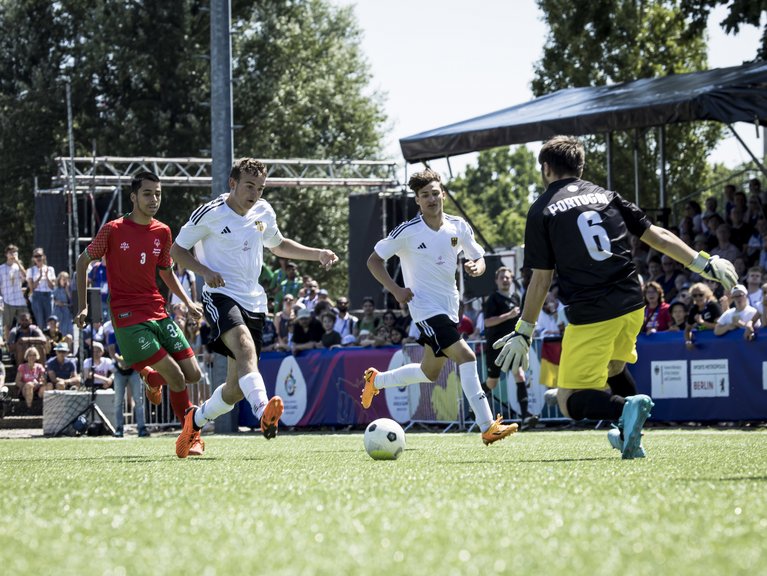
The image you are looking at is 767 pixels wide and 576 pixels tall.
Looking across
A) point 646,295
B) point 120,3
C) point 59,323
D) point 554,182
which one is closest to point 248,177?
point 554,182

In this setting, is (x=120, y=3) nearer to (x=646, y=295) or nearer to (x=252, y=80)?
(x=252, y=80)

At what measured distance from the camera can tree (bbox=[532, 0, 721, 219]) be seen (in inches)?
1315

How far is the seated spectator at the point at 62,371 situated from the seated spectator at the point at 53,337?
145 cm

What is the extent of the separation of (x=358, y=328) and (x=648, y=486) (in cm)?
1732

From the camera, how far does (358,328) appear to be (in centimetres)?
2258

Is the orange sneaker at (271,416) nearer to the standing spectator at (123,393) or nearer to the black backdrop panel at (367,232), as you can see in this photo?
the standing spectator at (123,393)

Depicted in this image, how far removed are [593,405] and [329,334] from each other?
12993 millimetres

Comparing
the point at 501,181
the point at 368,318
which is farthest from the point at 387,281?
the point at 501,181

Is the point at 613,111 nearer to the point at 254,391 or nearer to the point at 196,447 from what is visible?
the point at 196,447

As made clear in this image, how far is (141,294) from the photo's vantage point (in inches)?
410

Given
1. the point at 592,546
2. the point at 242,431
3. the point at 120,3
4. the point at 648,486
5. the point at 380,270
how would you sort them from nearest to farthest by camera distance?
the point at 592,546, the point at 648,486, the point at 380,270, the point at 242,431, the point at 120,3

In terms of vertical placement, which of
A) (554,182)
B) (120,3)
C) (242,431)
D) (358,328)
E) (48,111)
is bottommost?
(242,431)

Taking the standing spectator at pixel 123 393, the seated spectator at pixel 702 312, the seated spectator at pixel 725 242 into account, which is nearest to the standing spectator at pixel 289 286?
the standing spectator at pixel 123 393

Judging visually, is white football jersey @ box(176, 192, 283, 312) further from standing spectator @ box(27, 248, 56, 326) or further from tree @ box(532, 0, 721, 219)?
tree @ box(532, 0, 721, 219)
